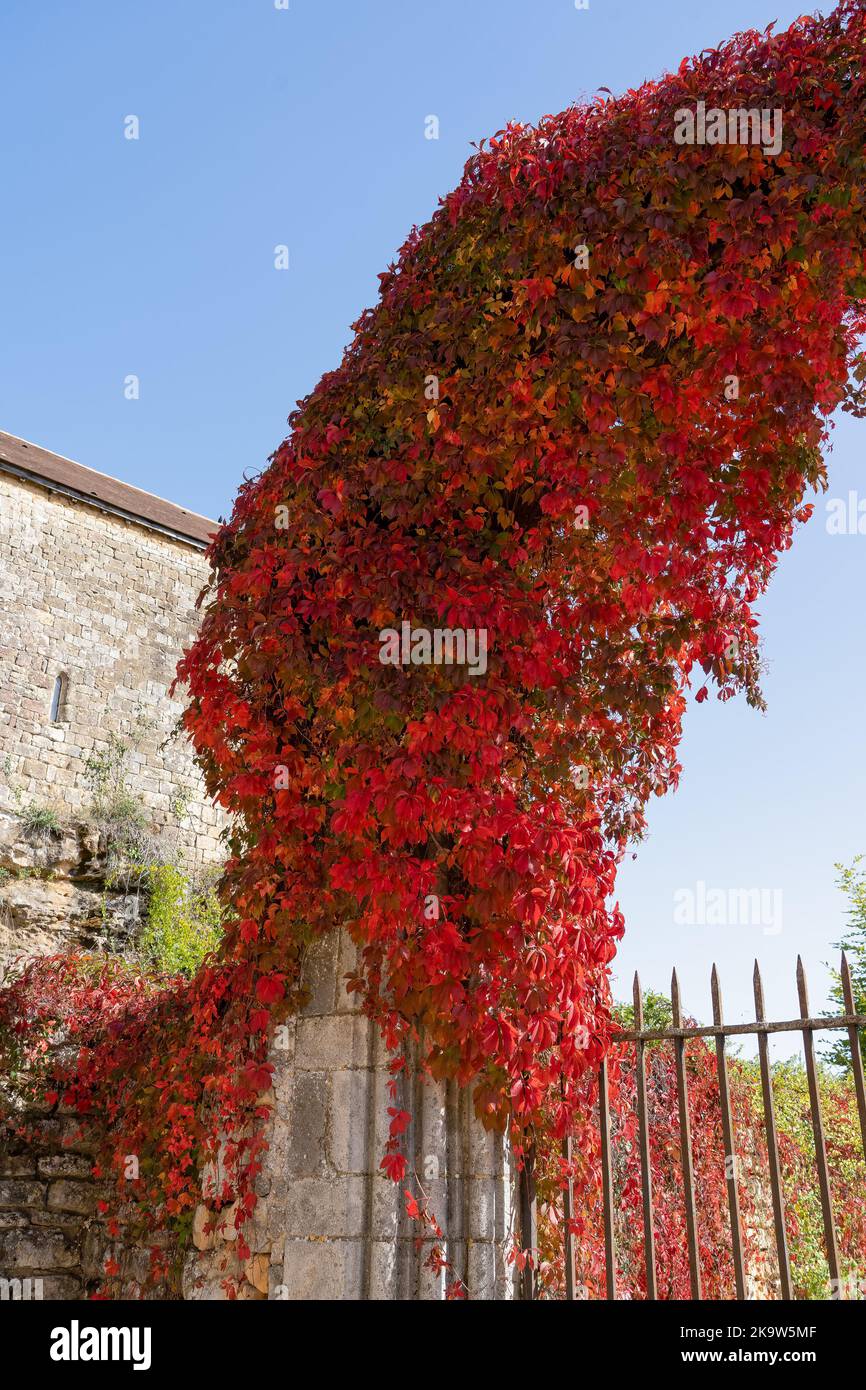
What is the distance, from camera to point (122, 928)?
34.0ft

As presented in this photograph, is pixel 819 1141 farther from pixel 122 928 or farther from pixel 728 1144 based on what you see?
pixel 122 928

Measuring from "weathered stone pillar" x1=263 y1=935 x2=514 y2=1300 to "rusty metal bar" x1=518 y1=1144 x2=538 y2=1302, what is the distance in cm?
9

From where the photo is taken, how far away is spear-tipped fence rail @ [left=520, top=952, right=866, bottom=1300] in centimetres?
315

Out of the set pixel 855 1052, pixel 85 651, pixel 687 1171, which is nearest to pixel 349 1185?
pixel 687 1171

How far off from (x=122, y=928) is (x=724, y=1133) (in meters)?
7.85

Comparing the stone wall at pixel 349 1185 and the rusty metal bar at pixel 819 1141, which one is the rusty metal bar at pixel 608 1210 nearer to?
the stone wall at pixel 349 1185

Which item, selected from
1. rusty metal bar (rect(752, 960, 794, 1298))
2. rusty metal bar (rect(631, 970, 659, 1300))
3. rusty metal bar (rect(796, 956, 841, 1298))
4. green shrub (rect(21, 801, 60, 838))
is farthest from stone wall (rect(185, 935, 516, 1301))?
green shrub (rect(21, 801, 60, 838))

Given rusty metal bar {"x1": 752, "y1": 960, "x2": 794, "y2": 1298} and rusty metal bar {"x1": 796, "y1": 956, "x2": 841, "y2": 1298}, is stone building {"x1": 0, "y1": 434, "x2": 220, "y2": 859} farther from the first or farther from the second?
rusty metal bar {"x1": 796, "y1": 956, "x2": 841, "y2": 1298}

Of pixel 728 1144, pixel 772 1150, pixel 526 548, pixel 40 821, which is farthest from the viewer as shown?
pixel 40 821

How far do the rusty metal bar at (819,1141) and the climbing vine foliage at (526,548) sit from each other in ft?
2.50

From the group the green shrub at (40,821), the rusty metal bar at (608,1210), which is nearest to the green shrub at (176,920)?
the green shrub at (40,821)

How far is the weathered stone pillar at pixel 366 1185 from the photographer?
145 inches
